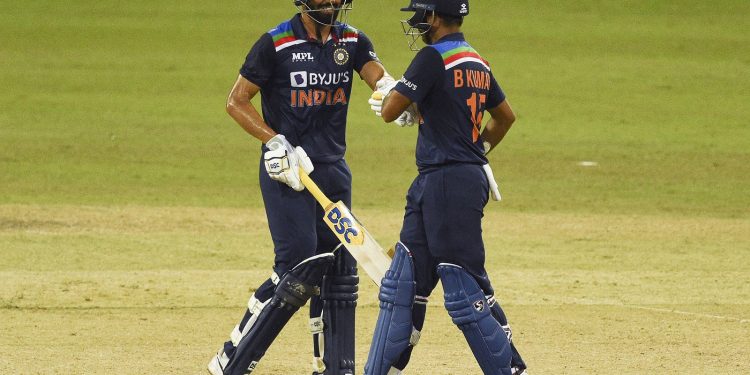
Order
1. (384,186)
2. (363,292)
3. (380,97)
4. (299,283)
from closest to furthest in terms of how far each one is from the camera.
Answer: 1. (380,97)
2. (299,283)
3. (363,292)
4. (384,186)

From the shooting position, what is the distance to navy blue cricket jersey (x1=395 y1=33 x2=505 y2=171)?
6.28 meters

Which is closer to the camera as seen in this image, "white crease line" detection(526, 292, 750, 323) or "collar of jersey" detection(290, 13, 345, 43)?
"collar of jersey" detection(290, 13, 345, 43)

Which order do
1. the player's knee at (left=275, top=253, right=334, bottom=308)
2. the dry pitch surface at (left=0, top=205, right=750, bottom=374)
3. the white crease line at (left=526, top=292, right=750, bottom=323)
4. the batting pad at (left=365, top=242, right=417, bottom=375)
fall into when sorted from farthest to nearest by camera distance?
the white crease line at (left=526, top=292, right=750, bottom=323) < the dry pitch surface at (left=0, top=205, right=750, bottom=374) < the player's knee at (left=275, top=253, right=334, bottom=308) < the batting pad at (left=365, top=242, right=417, bottom=375)

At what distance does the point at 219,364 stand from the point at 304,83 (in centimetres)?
145

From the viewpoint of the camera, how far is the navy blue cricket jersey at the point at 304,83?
7.05m

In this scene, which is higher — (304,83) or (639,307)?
(304,83)

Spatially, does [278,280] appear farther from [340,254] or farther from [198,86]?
[198,86]

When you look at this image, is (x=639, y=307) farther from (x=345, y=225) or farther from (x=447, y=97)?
(x=447, y=97)

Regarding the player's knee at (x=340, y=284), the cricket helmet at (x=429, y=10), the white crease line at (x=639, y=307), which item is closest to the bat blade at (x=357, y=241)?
the player's knee at (x=340, y=284)

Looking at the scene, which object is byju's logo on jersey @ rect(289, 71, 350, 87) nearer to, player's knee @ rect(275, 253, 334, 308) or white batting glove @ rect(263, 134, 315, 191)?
white batting glove @ rect(263, 134, 315, 191)

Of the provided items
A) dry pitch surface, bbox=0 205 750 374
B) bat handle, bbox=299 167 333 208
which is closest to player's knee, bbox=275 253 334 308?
bat handle, bbox=299 167 333 208

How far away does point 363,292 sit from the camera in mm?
10672

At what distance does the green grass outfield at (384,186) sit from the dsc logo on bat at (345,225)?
1.08 metres

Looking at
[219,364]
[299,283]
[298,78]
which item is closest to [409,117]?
[298,78]
